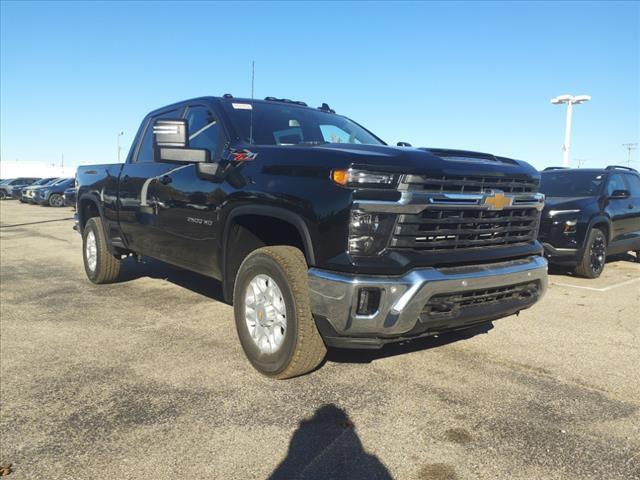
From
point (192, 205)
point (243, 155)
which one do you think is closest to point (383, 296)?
point (243, 155)

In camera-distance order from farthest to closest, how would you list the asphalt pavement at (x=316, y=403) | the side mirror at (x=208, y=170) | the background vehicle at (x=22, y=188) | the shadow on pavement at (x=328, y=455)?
the background vehicle at (x=22, y=188) → the side mirror at (x=208, y=170) → the asphalt pavement at (x=316, y=403) → the shadow on pavement at (x=328, y=455)

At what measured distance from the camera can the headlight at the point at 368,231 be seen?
9.33 ft

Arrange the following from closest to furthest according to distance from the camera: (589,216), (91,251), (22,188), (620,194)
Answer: (91,251) < (589,216) < (620,194) < (22,188)

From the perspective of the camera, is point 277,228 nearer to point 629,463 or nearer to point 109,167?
point 629,463

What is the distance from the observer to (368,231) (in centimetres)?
286

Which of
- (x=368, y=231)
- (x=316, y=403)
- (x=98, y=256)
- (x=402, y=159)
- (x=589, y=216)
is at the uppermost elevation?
(x=402, y=159)

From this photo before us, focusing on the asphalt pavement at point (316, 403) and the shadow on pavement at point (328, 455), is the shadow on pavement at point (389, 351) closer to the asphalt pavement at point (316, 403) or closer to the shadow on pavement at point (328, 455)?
the asphalt pavement at point (316, 403)

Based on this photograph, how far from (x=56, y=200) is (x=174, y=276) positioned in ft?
88.8

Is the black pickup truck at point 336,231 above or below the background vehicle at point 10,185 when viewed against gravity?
above

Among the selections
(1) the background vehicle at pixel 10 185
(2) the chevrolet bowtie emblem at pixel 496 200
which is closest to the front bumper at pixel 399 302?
(2) the chevrolet bowtie emblem at pixel 496 200

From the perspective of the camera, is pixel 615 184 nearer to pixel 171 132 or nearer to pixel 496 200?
pixel 496 200

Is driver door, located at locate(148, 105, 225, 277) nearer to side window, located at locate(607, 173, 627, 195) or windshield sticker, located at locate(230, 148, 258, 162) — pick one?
windshield sticker, located at locate(230, 148, 258, 162)

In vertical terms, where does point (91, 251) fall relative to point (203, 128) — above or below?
below

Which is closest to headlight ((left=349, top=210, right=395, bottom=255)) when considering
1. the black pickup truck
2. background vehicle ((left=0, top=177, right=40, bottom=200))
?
the black pickup truck
